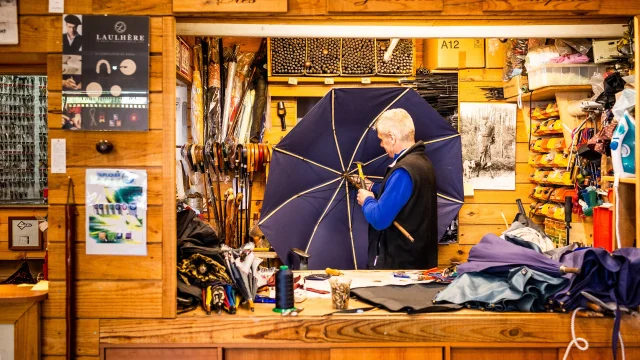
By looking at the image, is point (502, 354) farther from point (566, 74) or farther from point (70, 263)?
point (566, 74)

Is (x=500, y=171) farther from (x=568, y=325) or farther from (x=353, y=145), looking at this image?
(x=568, y=325)

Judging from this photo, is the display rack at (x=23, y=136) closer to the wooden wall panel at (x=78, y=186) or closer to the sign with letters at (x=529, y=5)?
the wooden wall panel at (x=78, y=186)

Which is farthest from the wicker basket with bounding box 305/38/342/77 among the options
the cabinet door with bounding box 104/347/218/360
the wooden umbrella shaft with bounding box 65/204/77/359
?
the cabinet door with bounding box 104/347/218/360

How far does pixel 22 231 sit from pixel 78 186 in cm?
241

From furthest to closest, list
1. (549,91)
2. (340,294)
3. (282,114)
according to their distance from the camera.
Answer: (282,114)
(549,91)
(340,294)

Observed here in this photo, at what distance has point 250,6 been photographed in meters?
2.59

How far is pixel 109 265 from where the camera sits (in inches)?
103

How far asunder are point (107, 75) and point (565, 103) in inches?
131

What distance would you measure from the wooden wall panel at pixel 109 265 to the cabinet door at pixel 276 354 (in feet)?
1.54

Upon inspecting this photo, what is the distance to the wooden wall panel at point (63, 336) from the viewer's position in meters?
2.61

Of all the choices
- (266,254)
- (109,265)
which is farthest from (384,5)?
(266,254)

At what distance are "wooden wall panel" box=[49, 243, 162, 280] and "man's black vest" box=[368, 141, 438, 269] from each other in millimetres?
1621

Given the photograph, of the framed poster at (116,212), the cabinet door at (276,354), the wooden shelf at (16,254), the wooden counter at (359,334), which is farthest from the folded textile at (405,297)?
the wooden shelf at (16,254)

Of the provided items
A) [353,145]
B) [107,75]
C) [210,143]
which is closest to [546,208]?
[353,145]
